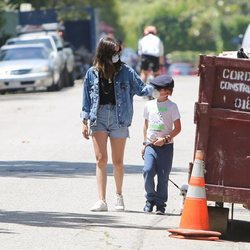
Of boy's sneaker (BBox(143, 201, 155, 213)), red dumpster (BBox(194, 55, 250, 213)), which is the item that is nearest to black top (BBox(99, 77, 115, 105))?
boy's sneaker (BBox(143, 201, 155, 213))

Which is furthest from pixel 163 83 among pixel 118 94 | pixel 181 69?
pixel 181 69

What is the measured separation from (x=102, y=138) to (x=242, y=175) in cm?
201

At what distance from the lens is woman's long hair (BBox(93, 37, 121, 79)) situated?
488 inches

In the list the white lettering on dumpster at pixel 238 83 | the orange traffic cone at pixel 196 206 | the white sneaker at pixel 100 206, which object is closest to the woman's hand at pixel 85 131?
the white sneaker at pixel 100 206

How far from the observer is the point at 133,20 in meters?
111

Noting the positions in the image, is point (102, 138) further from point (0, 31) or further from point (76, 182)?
point (0, 31)

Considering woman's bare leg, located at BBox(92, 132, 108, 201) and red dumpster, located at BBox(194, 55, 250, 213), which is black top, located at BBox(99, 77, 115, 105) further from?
red dumpster, located at BBox(194, 55, 250, 213)

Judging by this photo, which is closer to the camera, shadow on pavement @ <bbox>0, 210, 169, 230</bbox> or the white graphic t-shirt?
shadow on pavement @ <bbox>0, 210, 169, 230</bbox>

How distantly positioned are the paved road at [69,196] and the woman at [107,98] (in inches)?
29.8

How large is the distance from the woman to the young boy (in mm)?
179

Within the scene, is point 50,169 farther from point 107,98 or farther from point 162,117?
point 162,117

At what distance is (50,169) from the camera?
54.7 feet

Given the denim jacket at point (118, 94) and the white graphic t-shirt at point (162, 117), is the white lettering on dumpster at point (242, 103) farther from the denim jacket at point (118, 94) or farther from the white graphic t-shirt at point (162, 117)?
the denim jacket at point (118, 94)

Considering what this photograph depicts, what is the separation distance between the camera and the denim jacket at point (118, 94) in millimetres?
12469
